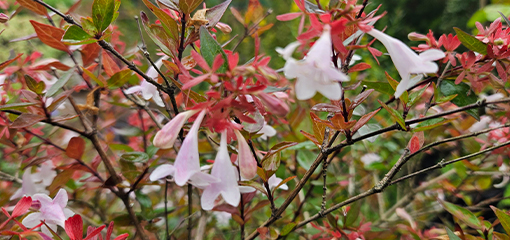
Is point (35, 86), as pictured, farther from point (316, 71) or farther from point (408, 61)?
point (408, 61)

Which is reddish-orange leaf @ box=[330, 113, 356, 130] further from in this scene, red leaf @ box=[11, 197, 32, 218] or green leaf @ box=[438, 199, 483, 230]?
red leaf @ box=[11, 197, 32, 218]

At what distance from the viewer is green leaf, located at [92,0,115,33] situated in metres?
0.50

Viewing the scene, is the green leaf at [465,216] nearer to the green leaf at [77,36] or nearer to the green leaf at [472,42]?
the green leaf at [472,42]

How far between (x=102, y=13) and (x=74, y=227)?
364mm

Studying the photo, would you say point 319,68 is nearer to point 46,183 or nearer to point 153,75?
point 153,75

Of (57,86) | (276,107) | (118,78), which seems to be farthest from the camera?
(118,78)

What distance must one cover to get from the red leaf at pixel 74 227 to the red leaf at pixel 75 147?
0.29 m

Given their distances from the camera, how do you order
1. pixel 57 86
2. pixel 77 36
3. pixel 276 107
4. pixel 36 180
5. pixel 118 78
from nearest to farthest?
pixel 276 107 → pixel 77 36 → pixel 57 86 → pixel 118 78 → pixel 36 180

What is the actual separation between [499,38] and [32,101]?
0.94 metres

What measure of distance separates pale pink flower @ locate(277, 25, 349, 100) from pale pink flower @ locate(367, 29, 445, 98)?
0.10m

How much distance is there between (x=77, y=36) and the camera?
20.0 inches

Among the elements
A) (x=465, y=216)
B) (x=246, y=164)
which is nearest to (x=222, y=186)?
(x=246, y=164)

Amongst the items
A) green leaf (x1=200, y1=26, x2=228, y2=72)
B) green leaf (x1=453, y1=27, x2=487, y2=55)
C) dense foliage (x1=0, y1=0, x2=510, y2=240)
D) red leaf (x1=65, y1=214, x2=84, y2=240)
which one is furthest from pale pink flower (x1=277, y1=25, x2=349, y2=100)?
red leaf (x1=65, y1=214, x2=84, y2=240)

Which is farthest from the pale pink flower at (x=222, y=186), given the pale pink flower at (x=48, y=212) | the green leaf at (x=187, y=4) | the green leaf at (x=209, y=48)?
the pale pink flower at (x=48, y=212)
